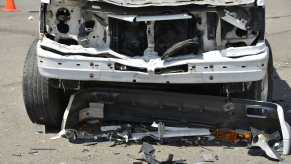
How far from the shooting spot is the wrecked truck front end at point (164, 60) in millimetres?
5000

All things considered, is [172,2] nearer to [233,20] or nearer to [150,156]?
[233,20]

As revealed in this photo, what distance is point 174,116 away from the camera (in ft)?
17.9

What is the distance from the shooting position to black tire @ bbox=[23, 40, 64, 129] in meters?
5.55

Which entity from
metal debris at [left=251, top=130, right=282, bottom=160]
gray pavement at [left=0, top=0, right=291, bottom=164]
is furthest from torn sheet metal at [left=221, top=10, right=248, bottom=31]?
gray pavement at [left=0, top=0, right=291, bottom=164]

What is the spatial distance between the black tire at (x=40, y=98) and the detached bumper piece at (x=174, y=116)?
220mm

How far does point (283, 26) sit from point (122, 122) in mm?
7269

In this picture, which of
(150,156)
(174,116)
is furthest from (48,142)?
(174,116)

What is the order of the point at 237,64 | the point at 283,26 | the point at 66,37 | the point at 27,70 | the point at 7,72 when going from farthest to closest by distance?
the point at 283,26 < the point at 7,72 < the point at 27,70 < the point at 66,37 < the point at 237,64

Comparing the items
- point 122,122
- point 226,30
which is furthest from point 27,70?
point 226,30

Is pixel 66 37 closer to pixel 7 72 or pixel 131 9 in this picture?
pixel 131 9

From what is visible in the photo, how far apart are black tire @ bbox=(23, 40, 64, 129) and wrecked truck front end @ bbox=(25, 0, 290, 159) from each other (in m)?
0.12

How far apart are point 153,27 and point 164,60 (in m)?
0.31

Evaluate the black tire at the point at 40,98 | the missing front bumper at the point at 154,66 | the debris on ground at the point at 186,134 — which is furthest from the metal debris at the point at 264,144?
the black tire at the point at 40,98

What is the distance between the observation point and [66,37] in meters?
5.31
